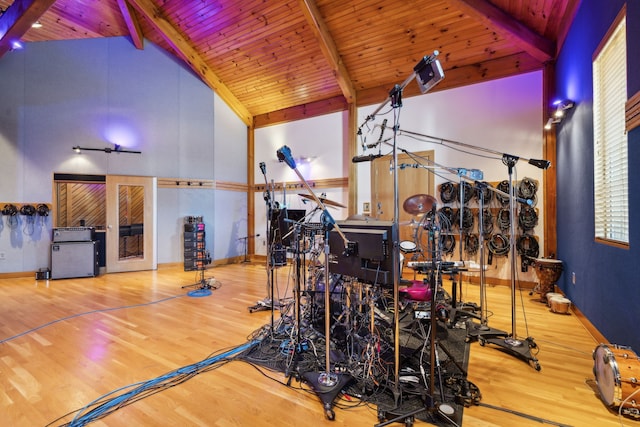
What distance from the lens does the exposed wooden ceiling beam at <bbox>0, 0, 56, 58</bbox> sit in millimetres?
4785

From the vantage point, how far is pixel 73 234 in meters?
6.31

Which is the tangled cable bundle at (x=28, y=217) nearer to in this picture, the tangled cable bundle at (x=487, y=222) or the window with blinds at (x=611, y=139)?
the tangled cable bundle at (x=487, y=222)

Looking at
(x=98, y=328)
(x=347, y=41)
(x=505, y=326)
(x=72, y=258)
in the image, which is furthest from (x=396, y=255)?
(x=72, y=258)

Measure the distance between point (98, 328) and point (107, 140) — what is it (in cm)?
503

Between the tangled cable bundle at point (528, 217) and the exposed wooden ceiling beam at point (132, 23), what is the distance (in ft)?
28.4

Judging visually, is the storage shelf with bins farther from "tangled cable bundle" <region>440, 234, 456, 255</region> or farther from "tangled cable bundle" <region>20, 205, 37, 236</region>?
"tangled cable bundle" <region>440, 234, 456, 255</region>

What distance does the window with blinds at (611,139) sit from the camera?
8.68 feet

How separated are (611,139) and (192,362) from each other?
4486 millimetres

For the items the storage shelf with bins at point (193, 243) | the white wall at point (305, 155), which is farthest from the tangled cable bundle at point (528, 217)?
the storage shelf with bins at point (193, 243)

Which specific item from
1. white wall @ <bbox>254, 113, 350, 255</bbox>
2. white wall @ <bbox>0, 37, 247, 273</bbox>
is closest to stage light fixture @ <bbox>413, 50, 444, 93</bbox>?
white wall @ <bbox>254, 113, 350, 255</bbox>

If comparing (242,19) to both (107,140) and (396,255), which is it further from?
(396,255)

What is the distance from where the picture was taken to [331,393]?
203 centimetres

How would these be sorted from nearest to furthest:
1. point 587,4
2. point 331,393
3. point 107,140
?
point 331,393, point 587,4, point 107,140

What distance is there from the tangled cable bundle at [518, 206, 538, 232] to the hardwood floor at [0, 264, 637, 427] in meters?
1.17
